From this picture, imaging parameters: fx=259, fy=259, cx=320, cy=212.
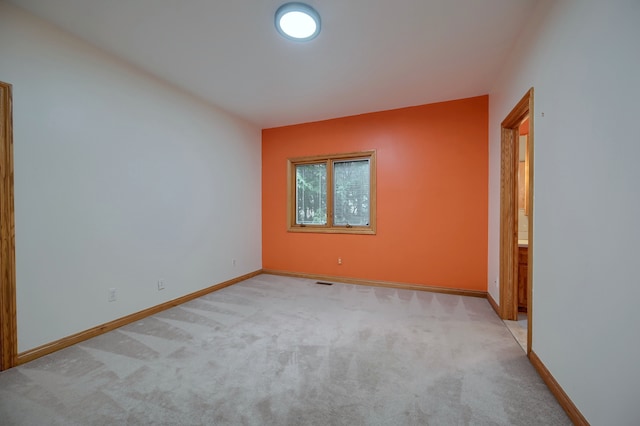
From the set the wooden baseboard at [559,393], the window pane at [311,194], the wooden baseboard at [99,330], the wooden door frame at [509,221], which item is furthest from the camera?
the window pane at [311,194]

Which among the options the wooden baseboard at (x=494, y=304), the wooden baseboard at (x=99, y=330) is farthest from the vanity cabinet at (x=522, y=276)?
the wooden baseboard at (x=99, y=330)

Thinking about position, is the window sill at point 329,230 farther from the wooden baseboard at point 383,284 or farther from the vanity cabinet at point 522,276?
the vanity cabinet at point 522,276

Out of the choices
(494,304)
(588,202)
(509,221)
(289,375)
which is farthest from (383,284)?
(588,202)

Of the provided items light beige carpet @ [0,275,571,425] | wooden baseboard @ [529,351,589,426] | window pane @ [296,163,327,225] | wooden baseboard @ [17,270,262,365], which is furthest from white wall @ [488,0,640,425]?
wooden baseboard @ [17,270,262,365]

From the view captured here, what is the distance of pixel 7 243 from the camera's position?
6.29 ft

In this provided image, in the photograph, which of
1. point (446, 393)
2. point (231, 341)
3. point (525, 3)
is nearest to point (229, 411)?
point (231, 341)

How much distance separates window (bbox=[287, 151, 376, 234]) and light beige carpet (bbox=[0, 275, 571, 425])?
1.70 meters

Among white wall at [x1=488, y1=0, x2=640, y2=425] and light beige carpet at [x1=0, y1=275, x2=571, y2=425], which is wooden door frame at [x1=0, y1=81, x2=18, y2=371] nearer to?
light beige carpet at [x1=0, y1=275, x2=571, y2=425]

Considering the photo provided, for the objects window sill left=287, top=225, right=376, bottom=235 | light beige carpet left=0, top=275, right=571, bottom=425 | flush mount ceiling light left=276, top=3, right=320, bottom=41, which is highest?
flush mount ceiling light left=276, top=3, right=320, bottom=41

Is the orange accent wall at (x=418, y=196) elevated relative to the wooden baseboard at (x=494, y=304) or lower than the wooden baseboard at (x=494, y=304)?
elevated

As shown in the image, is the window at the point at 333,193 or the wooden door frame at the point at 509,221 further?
the window at the point at 333,193

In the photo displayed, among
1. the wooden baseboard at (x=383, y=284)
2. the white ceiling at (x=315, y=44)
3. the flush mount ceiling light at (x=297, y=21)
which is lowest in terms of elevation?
the wooden baseboard at (x=383, y=284)

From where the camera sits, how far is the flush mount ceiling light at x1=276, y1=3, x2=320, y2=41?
1930 mm

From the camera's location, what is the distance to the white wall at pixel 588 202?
1.10 meters
